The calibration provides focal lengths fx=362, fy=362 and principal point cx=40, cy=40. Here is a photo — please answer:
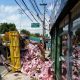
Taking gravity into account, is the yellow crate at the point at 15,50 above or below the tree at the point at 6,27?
below

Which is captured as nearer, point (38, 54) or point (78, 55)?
point (78, 55)

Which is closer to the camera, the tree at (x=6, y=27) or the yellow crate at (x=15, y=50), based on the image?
the yellow crate at (x=15, y=50)

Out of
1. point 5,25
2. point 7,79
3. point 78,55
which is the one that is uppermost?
point 5,25

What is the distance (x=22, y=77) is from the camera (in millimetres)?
16688

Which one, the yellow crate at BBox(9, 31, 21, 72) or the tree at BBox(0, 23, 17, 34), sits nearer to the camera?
the yellow crate at BBox(9, 31, 21, 72)

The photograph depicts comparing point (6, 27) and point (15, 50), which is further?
point (6, 27)

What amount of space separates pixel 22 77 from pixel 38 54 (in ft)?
17.4

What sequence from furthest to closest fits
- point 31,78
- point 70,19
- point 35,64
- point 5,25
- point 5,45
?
point 5,25 < point 5,45 < point 35,64 < point 31,78 < point 70,19

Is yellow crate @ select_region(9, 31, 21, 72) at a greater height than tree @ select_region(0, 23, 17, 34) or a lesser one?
lesser

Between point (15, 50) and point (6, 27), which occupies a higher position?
point (6, 27)

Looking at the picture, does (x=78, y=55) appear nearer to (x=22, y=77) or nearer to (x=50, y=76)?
(x=50, y=76)

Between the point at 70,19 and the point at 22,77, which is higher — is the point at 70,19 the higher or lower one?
the higher one

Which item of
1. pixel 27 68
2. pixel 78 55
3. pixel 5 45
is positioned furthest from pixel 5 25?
pixel 78 55

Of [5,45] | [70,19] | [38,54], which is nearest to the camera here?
[70,19]
